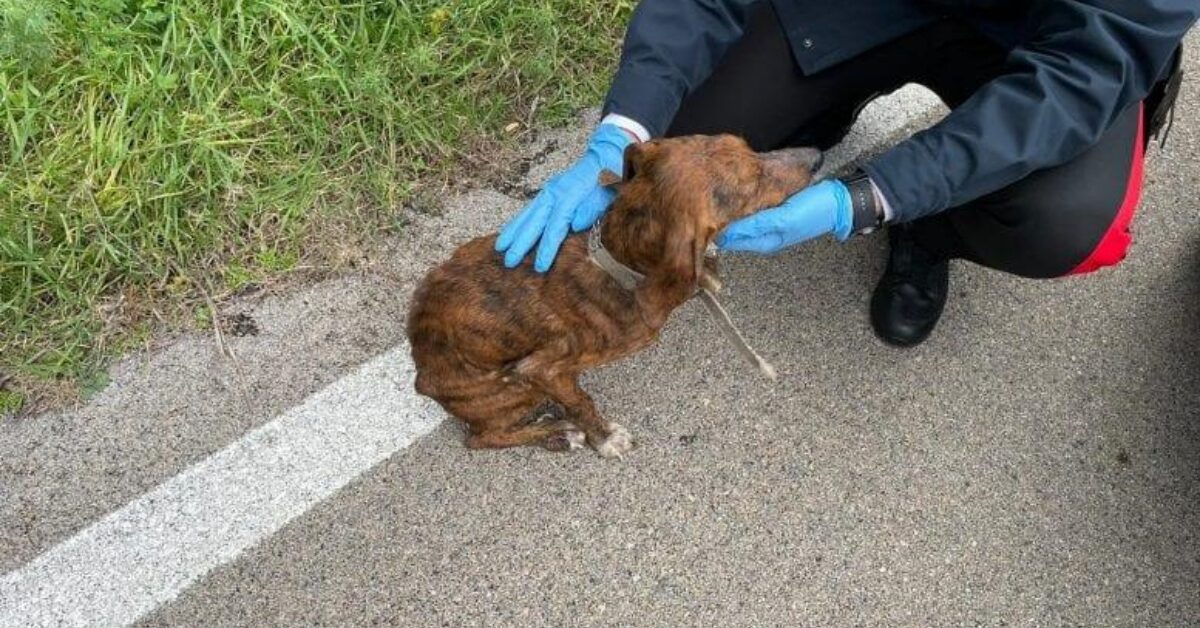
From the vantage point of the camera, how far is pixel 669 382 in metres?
3.07

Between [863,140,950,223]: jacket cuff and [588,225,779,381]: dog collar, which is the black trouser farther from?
[588,225,779,381]: dog collar

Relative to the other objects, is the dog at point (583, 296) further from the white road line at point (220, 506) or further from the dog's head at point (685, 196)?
the white road line at point (220, 506)

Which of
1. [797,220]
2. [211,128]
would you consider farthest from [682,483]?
[211,128]

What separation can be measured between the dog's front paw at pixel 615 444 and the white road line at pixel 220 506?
1.77 feet

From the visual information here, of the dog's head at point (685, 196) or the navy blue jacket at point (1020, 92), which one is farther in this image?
the navy blue jacket at point (1020, 92)

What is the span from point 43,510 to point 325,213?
125cm

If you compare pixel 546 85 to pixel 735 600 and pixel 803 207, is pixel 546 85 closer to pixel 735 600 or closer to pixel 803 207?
pixel 803 207

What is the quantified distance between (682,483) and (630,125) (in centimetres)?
108

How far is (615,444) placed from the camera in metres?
2.90

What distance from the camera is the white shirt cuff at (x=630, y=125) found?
2648 mm

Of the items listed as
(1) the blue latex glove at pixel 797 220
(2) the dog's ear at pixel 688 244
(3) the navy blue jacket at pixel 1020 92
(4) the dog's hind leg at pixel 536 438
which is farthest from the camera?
(4) the dog's hind leg at pixel 536 438

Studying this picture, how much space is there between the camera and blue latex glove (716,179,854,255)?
2.42m

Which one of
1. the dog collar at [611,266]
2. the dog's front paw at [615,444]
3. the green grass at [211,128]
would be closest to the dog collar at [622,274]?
the dog collar at [611,266]

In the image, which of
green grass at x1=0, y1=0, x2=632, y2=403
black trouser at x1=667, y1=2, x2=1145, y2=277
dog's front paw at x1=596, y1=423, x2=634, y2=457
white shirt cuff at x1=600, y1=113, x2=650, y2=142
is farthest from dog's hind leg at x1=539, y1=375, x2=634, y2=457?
green grass at x1=0, y1=0, x2=632, y2=403
